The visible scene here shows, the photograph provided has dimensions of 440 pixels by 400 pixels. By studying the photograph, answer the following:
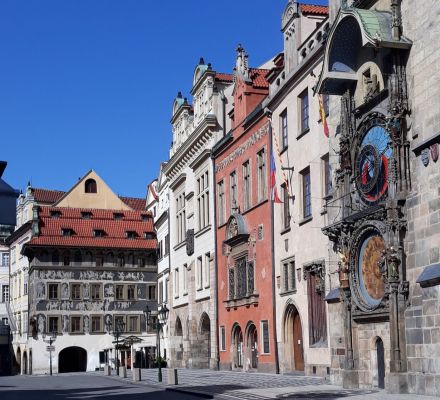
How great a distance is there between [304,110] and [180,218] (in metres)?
25.2

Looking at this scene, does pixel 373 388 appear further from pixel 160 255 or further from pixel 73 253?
pixel 73 253

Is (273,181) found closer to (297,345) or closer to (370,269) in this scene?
(297,345)

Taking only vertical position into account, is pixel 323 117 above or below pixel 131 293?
above

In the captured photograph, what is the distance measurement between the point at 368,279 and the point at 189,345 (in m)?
31.3

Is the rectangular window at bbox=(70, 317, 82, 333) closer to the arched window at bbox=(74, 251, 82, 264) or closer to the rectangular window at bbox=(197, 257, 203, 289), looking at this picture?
the arched window at bbox=(74, 251, 82, 264)

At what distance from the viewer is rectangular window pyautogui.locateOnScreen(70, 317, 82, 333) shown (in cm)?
7462

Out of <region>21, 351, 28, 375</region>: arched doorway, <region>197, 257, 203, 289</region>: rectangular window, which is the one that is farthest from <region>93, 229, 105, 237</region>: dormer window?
<region>197, 257, 203, 289</region>: rectangular window

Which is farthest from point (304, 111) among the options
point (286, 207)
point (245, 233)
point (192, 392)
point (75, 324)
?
point (75, 324)

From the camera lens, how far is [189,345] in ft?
179

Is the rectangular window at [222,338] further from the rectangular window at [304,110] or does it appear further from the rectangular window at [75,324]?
the rectangular window at [75,324]

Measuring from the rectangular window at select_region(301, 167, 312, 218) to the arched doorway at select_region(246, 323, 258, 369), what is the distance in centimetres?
908

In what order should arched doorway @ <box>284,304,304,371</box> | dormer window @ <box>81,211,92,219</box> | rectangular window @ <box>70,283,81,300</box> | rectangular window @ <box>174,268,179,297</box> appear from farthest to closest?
dormer window @ <box>81,211,92,219</box>
rectangular window @ <box>70,283,81,300</box>
rectangular window @ <box>174,268,179,297</box>
arched doorway @ <box>284,304,304,371</box>

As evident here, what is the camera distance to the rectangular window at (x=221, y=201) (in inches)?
1866

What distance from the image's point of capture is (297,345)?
36.1 m
